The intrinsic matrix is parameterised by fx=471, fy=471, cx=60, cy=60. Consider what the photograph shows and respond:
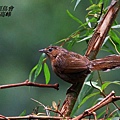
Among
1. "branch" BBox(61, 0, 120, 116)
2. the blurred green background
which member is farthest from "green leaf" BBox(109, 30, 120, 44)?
the blurred green background

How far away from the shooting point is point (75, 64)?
2076mm

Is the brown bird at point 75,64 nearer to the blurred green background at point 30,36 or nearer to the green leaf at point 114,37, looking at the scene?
the green leaf at point 114,37

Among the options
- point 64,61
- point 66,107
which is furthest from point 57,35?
point 66,107

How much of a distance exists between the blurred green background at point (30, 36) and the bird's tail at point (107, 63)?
139 inches

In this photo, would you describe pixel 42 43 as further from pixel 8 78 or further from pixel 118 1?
pixel 118 1

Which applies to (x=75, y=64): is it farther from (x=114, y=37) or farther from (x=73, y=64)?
(x=114, y=37)

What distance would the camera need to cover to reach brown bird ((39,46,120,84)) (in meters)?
1.69

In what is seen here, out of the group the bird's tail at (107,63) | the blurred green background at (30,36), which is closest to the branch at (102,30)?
the bird's tail at (107,63)

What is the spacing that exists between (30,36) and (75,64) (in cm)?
388

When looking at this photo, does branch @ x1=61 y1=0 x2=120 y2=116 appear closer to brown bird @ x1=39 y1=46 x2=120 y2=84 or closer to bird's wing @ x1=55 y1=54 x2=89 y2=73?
brown bird @ x1=39 y1=46 x2=120 y2=84

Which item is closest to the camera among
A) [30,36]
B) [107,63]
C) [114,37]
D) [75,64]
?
[107,63]

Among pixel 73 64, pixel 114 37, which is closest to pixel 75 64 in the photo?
pixel 73 64

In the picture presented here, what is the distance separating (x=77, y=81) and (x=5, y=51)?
400 centimetres

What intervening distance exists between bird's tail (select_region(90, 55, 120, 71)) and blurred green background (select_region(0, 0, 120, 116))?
3.54 m
